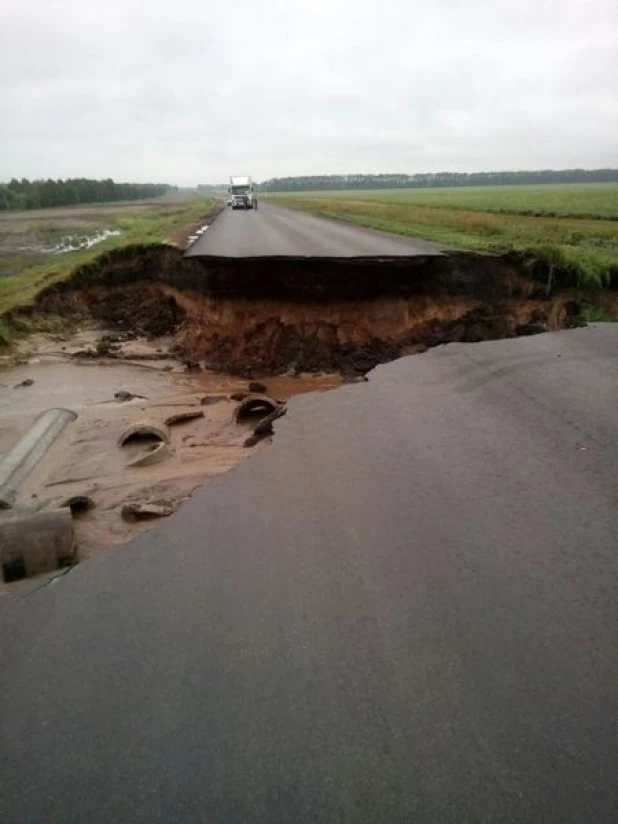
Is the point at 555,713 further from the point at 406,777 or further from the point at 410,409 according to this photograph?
the point at 410,409

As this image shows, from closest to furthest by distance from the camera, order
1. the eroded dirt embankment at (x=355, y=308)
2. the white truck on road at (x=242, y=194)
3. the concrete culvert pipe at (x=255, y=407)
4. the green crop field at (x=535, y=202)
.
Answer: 1. the concrete culvert pipe at (x=255, y=407)
2. the eroded dirt embankment at (x=355, y=308)
3. the green crop field at (x=535, y=202)
4. the white truck on road at (x=242, y=194)

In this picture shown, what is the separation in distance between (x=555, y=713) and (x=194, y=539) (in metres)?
2.52

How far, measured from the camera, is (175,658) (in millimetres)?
2992

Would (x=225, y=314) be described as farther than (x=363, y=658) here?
Yes

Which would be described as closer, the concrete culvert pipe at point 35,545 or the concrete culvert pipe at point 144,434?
the concrete culvert pipe at point 35,545

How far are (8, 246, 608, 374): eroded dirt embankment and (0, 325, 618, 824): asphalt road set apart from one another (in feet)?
24.3

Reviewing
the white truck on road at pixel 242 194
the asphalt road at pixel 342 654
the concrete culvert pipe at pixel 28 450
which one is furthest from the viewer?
the white truck on road at pixel 242 194

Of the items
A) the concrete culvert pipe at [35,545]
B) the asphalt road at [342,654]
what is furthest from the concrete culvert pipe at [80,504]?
the asphalt road at [342,654]

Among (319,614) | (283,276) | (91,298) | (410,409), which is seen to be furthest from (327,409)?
(91,298)

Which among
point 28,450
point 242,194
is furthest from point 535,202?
point 28,450

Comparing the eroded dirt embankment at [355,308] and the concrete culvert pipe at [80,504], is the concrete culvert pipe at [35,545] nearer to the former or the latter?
the concrete culvert pipe at [80,504]

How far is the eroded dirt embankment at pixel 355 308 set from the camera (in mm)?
12188

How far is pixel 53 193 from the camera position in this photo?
100750 millimetres

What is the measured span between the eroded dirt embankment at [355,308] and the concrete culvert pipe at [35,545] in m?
8.15
